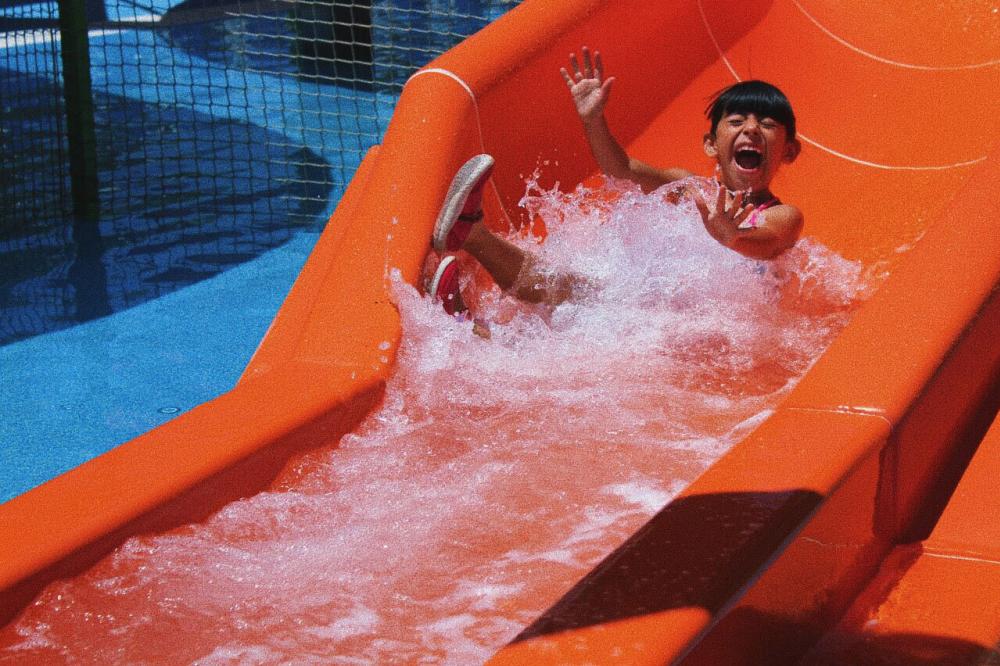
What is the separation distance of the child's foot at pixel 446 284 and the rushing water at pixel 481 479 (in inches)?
2.4

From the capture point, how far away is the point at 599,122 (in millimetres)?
2910

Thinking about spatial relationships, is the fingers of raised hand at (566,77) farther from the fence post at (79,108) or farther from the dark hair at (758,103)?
the fence post at (79,108)

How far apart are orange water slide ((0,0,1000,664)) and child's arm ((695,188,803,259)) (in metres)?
0.32

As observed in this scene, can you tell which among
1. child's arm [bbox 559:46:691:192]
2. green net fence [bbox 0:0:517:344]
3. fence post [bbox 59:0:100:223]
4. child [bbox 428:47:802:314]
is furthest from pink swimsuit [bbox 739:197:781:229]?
fence post [bbox 59:0:100:223]

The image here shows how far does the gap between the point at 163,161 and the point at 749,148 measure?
2.74m

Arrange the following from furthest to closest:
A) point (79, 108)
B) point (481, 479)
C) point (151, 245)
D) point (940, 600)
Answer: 1. point (79, 108)
2. point (151, 245)
3. point (481, 479)
4. point (940, 600)

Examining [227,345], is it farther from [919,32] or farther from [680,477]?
[919,32]

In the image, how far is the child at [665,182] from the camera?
245 cm

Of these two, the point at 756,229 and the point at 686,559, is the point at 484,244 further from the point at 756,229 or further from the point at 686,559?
the point at 686,559

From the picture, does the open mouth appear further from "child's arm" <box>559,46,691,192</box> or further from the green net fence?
the green net fence

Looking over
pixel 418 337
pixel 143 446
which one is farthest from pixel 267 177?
pixel 143 446

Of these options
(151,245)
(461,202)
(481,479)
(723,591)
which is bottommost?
(151,245)

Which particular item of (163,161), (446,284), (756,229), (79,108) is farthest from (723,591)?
(163,161)

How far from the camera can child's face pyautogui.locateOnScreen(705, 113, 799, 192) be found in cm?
294
